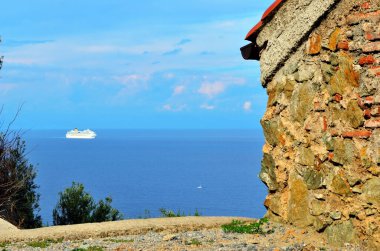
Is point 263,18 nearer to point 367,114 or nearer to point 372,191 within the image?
point 367,114

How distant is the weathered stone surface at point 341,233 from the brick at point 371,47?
7.97 feet

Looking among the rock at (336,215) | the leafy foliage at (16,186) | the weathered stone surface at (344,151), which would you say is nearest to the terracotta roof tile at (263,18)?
the weathered stone surface at (344,151)

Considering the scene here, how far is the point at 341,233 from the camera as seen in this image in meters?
8.84

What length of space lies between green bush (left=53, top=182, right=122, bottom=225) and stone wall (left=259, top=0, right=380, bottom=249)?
1008 centimetres

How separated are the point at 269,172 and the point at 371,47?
106 inches

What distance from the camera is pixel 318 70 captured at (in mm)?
9141

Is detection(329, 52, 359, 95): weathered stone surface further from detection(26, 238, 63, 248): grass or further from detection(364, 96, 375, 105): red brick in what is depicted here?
detection(26, 238, 63, 248): grass

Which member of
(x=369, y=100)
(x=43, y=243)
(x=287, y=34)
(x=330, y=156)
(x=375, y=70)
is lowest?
(x=43, y=243)

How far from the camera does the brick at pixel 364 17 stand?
8562 mm

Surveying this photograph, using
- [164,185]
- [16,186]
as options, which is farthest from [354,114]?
[164,185]

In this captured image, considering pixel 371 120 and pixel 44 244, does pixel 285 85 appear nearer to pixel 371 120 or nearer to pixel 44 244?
pixel 371 120

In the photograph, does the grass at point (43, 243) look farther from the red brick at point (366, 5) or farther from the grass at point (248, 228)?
the red brick at point (366, 5)

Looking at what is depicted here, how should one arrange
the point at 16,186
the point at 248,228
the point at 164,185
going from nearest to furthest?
the point at 248,228 → the point at 16,186 → the point at 164,185

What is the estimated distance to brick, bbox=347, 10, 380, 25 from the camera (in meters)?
8.56
